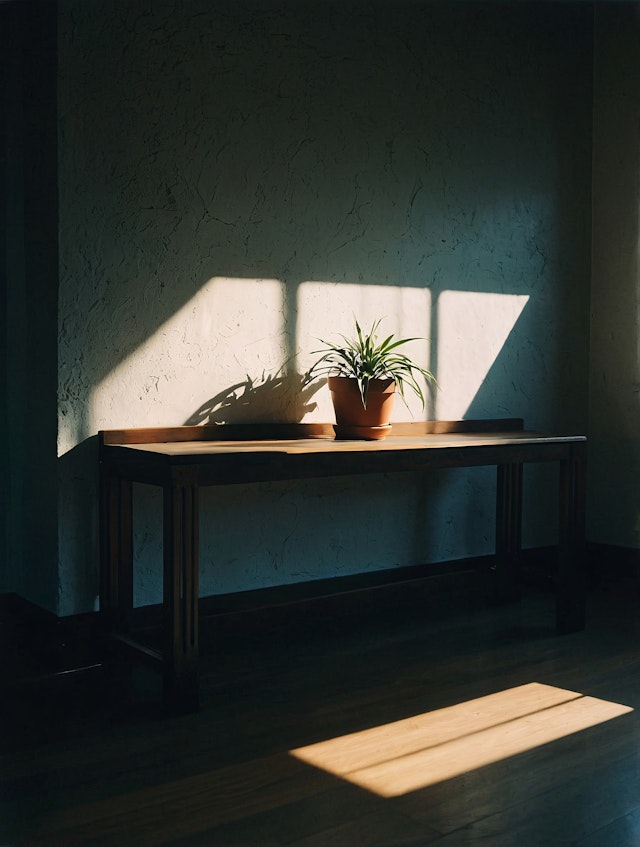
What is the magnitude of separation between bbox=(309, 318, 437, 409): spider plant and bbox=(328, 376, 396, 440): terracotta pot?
0.09ft

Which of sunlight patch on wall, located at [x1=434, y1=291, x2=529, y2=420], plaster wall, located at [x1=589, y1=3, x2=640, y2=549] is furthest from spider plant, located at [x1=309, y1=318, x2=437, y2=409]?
plaster wall, located at [x1=589, y1=3, x2=640, y2=549]

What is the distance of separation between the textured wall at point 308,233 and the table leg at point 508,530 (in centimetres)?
15

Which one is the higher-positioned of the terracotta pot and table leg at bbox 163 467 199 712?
the terracotta pot

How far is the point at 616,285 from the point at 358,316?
62.0 inches

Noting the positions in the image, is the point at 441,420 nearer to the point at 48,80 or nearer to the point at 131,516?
the point at 131,516

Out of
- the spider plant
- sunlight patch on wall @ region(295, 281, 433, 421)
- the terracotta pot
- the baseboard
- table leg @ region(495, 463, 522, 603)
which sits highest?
sunlight patch on wall @ region(295, 281, 433, 421)

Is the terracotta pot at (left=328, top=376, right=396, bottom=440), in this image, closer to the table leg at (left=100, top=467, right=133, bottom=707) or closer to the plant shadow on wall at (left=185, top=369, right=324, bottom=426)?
the plant shadow on wall at (left=185, top=369, right=324, bottom=426)

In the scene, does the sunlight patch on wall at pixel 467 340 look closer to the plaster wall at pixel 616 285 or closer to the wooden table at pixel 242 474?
the wooden table at pixel 242 474

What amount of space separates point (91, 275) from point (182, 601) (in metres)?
1.15

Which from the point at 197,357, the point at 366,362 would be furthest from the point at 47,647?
the point at 366,362

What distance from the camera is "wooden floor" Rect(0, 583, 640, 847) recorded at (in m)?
2.03

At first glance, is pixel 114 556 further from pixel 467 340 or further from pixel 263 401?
pixel 467 340

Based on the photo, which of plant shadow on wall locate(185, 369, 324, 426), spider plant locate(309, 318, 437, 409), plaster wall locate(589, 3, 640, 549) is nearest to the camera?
plant shadow on wall locate(185, 369, 324, 426)

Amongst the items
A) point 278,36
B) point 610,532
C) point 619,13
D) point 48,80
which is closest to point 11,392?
point 48,80
